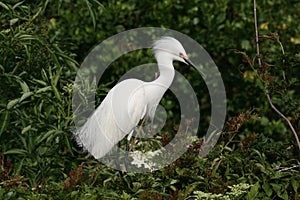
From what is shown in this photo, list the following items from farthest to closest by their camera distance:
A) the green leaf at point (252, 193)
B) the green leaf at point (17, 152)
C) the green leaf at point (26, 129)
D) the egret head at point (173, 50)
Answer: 1. the green leaf at point (17, 152)
2. the green leaf at point (26, 129)
3. the egret head at point (173, 50)
4. the green leaf at point (252, 193)

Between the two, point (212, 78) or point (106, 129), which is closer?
point (106, 129)

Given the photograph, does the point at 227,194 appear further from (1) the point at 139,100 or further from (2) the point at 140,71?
(2) the point at 140,71

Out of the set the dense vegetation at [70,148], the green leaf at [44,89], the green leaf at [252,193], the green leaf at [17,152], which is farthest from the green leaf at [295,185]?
the green leaf at [17,152]

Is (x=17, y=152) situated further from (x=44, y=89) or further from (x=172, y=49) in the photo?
(x=172, y=49)

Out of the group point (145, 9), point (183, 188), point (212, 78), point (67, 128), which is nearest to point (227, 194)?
point (183, 188)

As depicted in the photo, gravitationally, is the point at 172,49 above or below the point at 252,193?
above

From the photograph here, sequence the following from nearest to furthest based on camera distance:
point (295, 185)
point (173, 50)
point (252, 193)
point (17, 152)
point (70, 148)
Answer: point (252, 193) → point (173, 50) → point (295, 185) → point (70, 148) → point (17, 152)

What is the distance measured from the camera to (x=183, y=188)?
124 inches

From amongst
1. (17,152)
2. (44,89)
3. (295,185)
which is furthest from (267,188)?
(17,152)

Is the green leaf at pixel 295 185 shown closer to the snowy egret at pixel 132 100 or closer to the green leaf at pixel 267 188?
the green leaf at pixel 267 188

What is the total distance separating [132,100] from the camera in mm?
2943

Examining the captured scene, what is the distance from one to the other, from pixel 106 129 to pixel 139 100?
0.76ft

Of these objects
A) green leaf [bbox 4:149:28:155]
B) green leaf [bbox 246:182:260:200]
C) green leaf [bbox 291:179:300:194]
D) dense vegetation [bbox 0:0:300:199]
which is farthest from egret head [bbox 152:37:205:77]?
green leaf [bbox 4:149:28:155]

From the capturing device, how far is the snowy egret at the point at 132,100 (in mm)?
2922
